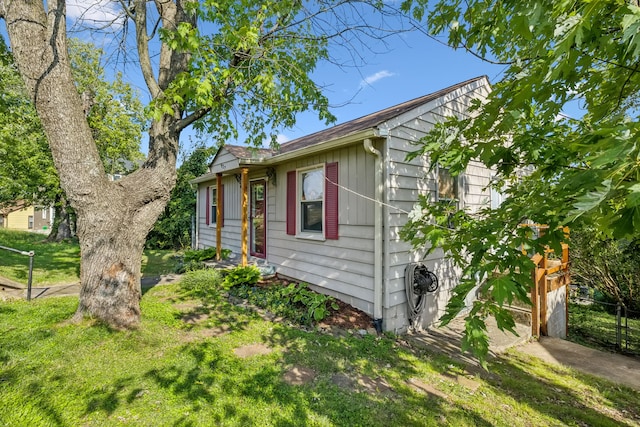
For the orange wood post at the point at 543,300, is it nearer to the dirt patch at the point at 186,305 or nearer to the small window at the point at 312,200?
the small window at the point at 312,200

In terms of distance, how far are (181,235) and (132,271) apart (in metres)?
9.65

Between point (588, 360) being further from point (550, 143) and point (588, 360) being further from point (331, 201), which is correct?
point (331, 201)

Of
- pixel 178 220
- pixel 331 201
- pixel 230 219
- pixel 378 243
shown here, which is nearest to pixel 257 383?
pixel 378 243

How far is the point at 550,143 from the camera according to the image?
2516 mm

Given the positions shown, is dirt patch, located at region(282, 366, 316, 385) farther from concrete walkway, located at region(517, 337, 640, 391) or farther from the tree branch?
the tree branch

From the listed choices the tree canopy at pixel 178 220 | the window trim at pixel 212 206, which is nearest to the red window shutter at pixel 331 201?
the window trim at pixel 212 206

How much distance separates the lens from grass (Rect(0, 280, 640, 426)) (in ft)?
8.55

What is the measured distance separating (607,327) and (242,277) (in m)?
8.28

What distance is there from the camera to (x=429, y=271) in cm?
525

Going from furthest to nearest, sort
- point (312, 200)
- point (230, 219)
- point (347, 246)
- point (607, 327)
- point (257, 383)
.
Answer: point (230, 219)
point (607, 327)
point (312, 200)
point (347, 246)
point (257, 383)

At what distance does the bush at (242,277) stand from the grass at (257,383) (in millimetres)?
1733

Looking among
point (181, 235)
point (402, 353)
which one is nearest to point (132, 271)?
point (402, 353)

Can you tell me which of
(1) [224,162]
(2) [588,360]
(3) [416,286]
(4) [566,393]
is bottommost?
(2) [588,360]

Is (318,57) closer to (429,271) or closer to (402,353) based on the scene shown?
(429,271)
